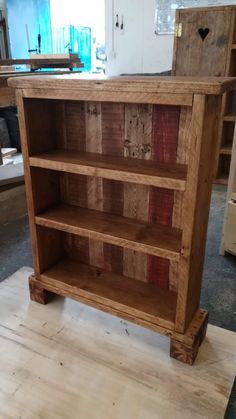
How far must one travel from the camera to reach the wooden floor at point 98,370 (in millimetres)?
1091

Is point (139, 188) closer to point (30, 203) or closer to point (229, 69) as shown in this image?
point (30, 203)

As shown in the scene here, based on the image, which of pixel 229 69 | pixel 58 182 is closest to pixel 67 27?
pixel 229 69

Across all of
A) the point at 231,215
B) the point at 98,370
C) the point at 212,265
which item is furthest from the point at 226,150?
the point at 98,370

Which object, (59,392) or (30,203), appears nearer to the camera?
(59,392)

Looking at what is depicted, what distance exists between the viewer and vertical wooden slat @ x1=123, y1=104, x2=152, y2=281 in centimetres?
127

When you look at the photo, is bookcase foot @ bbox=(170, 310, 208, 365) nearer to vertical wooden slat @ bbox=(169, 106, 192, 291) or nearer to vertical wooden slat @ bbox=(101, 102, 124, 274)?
vertical wooden slat @ bbox=(169, 106, 192, 291)

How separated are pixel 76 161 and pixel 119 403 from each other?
83 centimetres

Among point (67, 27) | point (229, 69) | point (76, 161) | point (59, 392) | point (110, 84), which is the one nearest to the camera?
point (110, 84)

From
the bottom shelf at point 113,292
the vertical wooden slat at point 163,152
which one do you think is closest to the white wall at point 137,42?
the vertical wooden slat at point 163,152

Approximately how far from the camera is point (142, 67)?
422 cm

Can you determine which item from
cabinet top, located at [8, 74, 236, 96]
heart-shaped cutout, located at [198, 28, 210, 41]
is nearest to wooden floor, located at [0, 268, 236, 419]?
cabinet top, located at [8, 74, 236, 96]

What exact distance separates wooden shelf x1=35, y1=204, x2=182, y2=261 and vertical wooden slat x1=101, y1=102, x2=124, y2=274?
0.05 meters

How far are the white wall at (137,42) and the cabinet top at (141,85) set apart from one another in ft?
10.6

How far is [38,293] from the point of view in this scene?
1.56 meters
